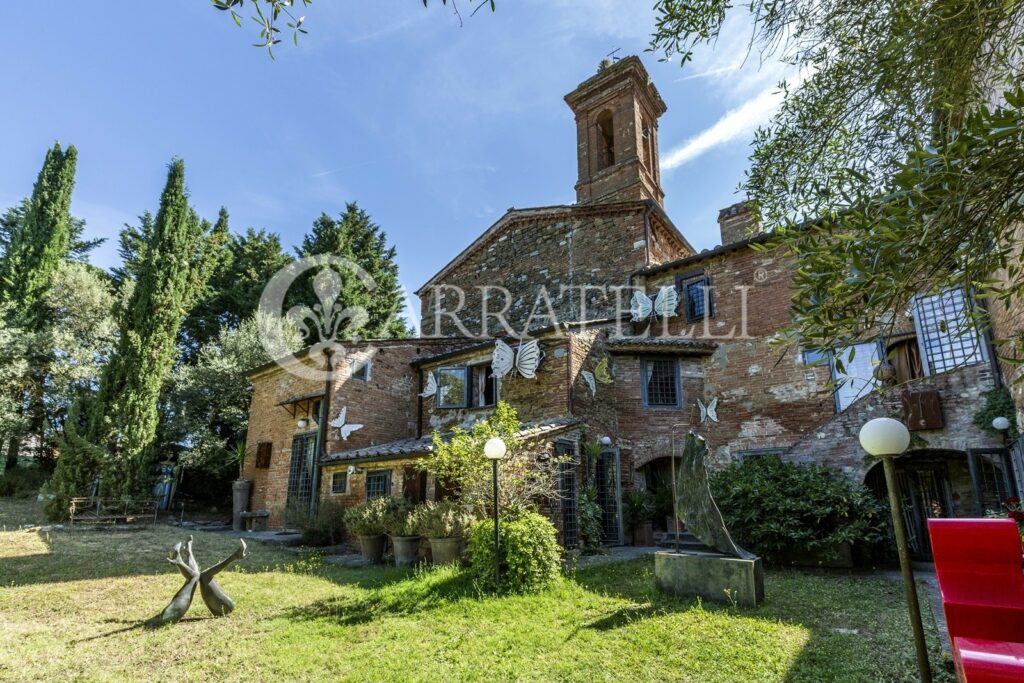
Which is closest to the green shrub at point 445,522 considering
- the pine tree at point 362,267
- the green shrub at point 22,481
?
the pine tree at point 362,267

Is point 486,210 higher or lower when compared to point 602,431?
higher

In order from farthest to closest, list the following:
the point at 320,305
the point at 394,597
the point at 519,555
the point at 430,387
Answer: the point at 320,305, the point at 430,387, the point at 519,555, the point at 394,597

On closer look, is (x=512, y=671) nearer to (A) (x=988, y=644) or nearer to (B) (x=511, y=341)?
(A) (x=988, y=644)

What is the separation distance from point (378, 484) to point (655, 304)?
9.60 m

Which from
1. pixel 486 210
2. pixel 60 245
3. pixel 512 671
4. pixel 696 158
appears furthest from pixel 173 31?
pixel 60 245

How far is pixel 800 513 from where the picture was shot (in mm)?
9352

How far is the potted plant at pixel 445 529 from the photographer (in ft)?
→ 29.7

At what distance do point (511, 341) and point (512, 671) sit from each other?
9.36 meters

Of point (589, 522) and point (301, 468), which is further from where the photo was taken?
point (301, 468)

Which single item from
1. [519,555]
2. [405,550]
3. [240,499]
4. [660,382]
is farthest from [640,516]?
[240,499]

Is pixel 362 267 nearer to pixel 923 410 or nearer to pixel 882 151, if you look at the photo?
pixel 923 410

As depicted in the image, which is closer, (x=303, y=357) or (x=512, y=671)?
(x=512, y=671)

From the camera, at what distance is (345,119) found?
8.77 m

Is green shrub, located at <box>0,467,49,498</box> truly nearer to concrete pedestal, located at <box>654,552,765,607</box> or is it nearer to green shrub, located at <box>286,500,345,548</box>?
green shrub, located at <box>286,500,345,548</box>
